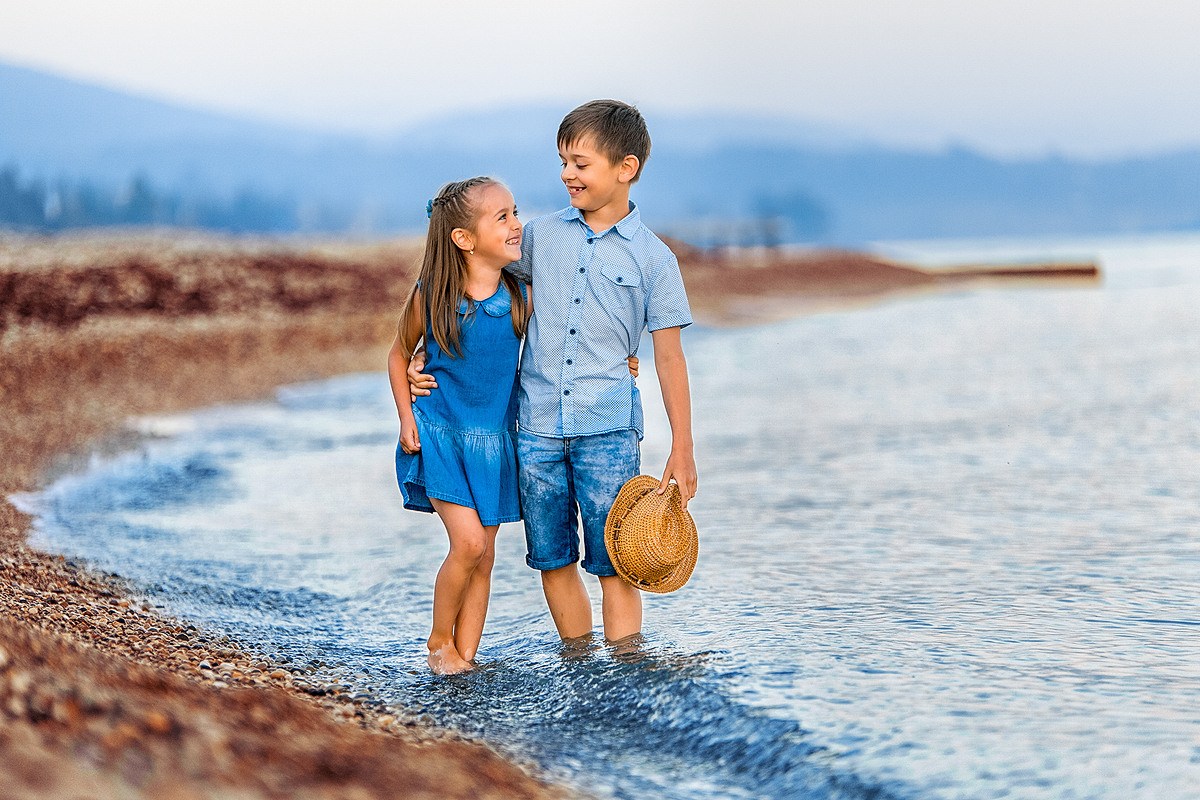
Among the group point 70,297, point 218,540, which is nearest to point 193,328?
point 70,297

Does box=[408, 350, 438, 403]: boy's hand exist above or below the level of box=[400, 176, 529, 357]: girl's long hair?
below

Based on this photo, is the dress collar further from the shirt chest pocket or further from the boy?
the shirt chest pocket

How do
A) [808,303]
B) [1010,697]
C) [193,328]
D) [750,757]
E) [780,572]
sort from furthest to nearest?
[808,303] < [193,328] < [780,572] < [1010,697] < [750,757]

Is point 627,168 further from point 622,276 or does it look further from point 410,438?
point 410,438

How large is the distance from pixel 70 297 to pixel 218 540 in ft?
41.5

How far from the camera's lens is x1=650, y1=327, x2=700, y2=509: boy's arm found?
3684 millimetres

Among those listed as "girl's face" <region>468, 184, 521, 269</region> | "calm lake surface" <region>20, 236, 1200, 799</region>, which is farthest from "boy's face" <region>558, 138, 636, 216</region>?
"calm lake surface" <region>20, 236, 1200, 799</region>

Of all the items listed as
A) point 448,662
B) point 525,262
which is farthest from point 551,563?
point 525,262

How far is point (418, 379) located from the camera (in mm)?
3717

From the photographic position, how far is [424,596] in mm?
5129

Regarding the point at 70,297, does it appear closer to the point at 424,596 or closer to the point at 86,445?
the point at 86,445

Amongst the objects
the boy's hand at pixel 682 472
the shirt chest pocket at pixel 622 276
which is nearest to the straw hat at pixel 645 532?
the boy's hand at pixel 682 472

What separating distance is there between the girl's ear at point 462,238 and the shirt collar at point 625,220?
28 cm

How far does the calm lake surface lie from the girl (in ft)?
1.75
